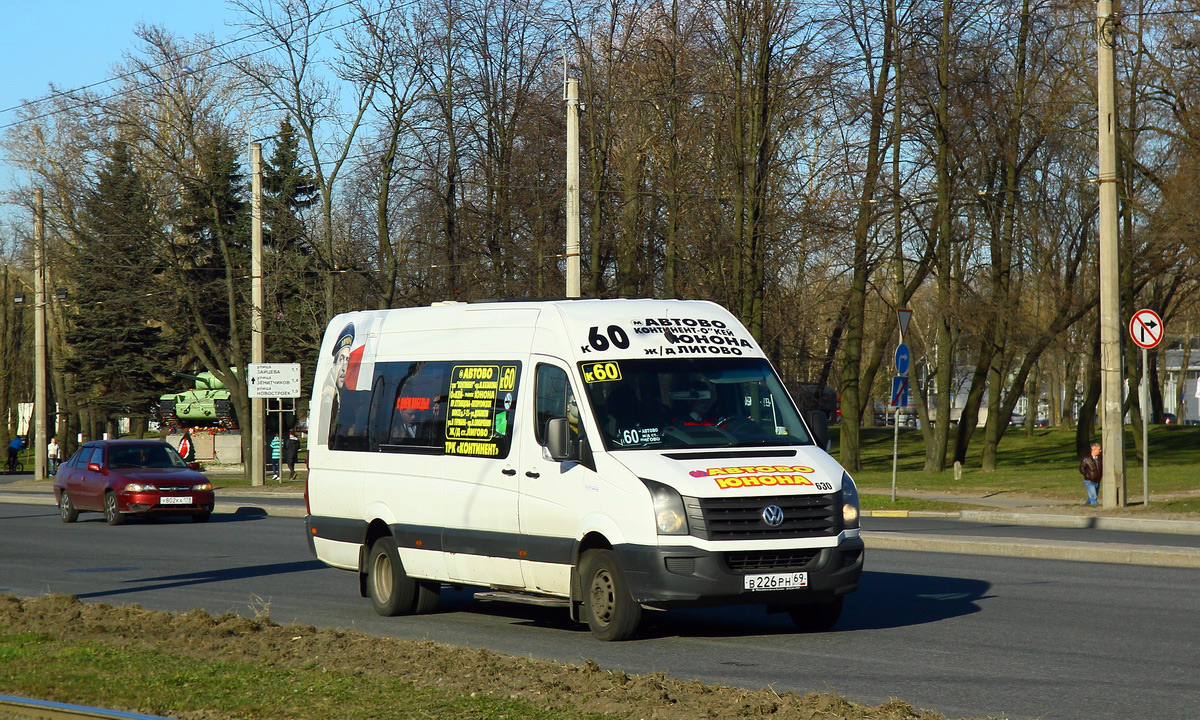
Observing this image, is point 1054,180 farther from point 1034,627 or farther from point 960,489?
point 1034,627

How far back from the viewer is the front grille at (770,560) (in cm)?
977

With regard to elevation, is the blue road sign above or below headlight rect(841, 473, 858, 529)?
above

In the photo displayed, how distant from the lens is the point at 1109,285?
2339 centimetres

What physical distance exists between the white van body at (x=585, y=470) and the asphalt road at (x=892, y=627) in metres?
0.46

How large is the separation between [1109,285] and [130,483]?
17671 millimetres

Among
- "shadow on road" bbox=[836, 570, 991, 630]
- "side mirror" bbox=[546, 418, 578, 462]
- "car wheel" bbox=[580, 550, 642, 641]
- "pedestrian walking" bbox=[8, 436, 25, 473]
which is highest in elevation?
"side mirror" bbox=[546, 418, 578, 462]

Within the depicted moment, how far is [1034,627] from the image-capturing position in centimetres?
1076

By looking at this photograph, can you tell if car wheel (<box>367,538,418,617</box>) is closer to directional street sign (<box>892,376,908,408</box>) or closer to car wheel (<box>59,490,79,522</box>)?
directional street sign (<box>892,376,908,408</box>)

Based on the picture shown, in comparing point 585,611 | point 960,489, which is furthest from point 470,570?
point 960,489

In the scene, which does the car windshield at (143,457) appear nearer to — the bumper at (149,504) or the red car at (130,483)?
the red car at (130,483)

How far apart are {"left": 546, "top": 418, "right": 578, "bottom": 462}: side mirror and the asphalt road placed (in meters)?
1.38

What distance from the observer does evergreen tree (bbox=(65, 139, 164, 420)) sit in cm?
4347

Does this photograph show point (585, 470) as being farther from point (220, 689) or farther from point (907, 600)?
point (907, 600)

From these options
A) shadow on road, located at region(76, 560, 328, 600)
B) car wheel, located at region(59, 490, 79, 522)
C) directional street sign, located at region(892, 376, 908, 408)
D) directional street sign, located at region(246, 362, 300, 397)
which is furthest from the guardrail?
directional street sign, located at region(246, 362, 300, 397)
